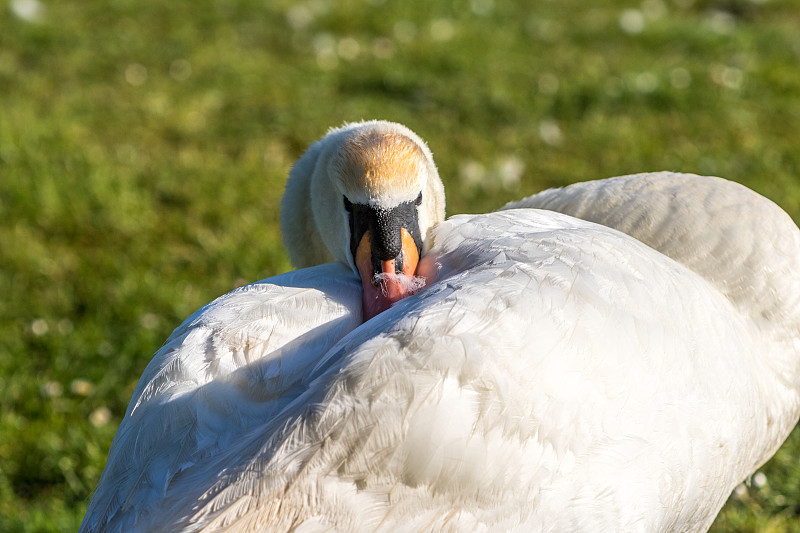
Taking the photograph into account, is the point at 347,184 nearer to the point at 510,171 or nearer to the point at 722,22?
the point at 510,171

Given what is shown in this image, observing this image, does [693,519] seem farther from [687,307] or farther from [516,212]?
[516,212]

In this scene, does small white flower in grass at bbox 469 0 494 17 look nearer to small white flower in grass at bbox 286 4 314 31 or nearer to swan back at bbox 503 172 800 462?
small white flower in grass at bbox 286 4 314 31

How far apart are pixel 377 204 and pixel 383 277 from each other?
249 millimetres

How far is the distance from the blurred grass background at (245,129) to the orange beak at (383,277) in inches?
50.4

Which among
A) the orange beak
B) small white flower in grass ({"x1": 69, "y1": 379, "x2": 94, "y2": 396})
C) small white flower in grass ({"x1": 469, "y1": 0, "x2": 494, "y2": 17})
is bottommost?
small white flower in grass ({"x1": 69, "y1": 379, "x2": 94, "y2": 396})

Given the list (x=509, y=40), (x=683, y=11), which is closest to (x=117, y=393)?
(x=509, y=40)

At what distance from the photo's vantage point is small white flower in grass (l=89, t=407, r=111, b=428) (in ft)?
10.5

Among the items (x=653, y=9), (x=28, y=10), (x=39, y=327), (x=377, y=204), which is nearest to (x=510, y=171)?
(x=39, y=327)

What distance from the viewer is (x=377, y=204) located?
2355 mm

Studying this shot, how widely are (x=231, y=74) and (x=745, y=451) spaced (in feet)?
14.7

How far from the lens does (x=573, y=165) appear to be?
490 centimetres

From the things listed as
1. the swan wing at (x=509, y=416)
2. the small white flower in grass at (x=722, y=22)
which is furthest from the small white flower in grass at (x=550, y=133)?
the swan wing at (x=509, y=416)

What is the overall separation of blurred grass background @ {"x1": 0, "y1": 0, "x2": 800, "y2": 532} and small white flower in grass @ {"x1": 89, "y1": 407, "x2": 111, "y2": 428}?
1cm

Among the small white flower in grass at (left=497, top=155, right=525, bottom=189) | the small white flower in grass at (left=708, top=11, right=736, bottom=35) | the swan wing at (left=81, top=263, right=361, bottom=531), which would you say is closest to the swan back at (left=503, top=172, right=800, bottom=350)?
the swan wing at (left=81, top=263, right=361, bottom=531)
